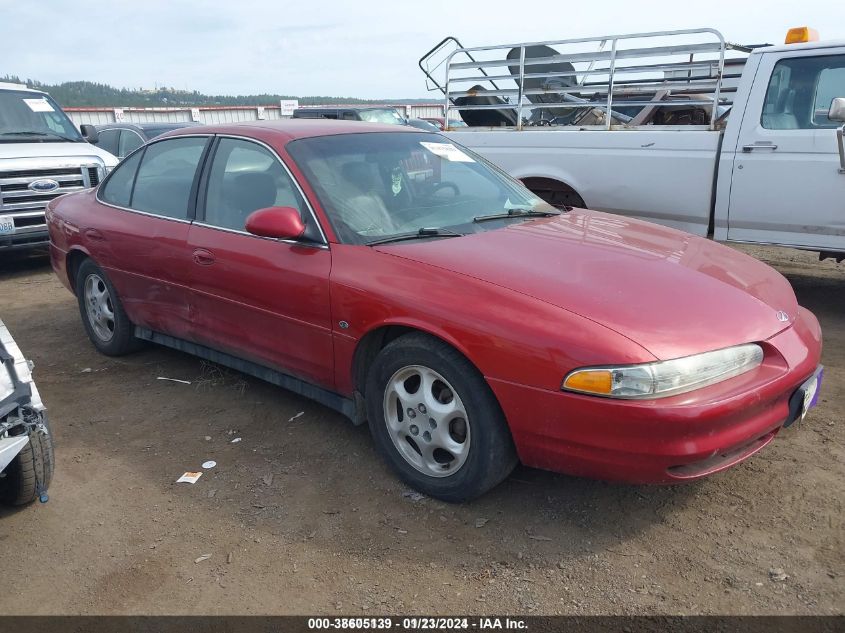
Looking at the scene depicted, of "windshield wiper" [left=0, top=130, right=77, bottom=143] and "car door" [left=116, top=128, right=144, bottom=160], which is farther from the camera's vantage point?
"car door" [left=116, top=128, right=144, bottom=160]

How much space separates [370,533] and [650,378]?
133cm

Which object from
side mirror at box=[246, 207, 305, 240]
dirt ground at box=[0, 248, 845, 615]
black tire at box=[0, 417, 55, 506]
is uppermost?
side mirror at box=[246, 207, 305, 240]

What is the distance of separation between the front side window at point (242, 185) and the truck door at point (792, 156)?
368 centimetres

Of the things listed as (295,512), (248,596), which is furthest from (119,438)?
(248,596)

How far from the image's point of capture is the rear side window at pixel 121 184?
4750mm

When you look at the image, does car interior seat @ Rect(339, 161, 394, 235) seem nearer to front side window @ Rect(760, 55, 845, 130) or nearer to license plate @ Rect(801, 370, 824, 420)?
license plate @ Rect(801, 370, 824, 420)

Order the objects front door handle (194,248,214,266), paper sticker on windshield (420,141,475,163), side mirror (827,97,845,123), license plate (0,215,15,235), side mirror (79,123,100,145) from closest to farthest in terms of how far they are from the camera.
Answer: front door handle (194,248,214,266) → paper sticker on windshield (420,141,475,163) → side mirror (827,97,845,123) → license plate (0,215,15,235) → side mirror (79,123,100,145)

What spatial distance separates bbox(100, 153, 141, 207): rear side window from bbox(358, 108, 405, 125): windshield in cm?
1031

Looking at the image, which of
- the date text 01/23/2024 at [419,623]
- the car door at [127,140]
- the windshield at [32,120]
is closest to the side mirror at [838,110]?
the date text 01/23/2024 at [419,623]

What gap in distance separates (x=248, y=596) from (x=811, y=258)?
7.33 metres

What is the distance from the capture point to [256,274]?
3.60 m

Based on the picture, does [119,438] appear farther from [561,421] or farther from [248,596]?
[561,421]

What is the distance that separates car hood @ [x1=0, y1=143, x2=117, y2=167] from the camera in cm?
805

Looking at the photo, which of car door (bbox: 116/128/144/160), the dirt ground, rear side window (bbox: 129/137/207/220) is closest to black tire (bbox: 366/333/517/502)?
the dirt ground
